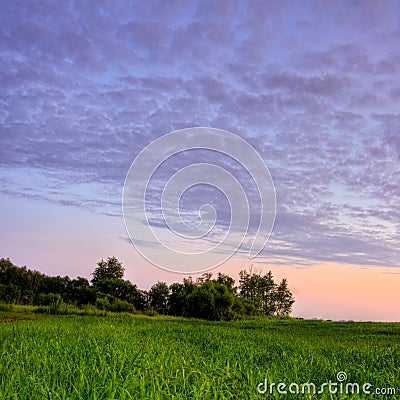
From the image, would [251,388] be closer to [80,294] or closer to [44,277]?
[80,294]

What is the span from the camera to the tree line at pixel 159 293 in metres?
40.6

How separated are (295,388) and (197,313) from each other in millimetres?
35645

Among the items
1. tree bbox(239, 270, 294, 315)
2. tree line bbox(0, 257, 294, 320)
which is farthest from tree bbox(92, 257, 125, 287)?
tree bbox(239, 270, 294, 315)

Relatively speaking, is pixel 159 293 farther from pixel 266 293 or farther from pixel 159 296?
pixel 266 293

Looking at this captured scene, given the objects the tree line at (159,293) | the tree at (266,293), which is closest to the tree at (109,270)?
the tree line at (159,293)

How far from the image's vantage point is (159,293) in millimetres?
53875

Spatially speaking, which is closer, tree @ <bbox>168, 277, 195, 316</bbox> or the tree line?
the tree line

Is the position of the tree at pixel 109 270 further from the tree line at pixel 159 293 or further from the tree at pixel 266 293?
the tree at pixel 266 293

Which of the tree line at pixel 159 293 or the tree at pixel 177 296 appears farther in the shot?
the tree at pixel 177 296

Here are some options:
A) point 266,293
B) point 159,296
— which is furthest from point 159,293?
point 266,293

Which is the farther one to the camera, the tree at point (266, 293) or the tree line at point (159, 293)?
the tree at point (266, 293)

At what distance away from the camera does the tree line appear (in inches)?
1597

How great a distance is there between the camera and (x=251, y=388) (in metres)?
5.13

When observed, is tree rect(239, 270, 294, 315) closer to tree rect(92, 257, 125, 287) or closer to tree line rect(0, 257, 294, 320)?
tree line rect(0, 257, 294, 320)
